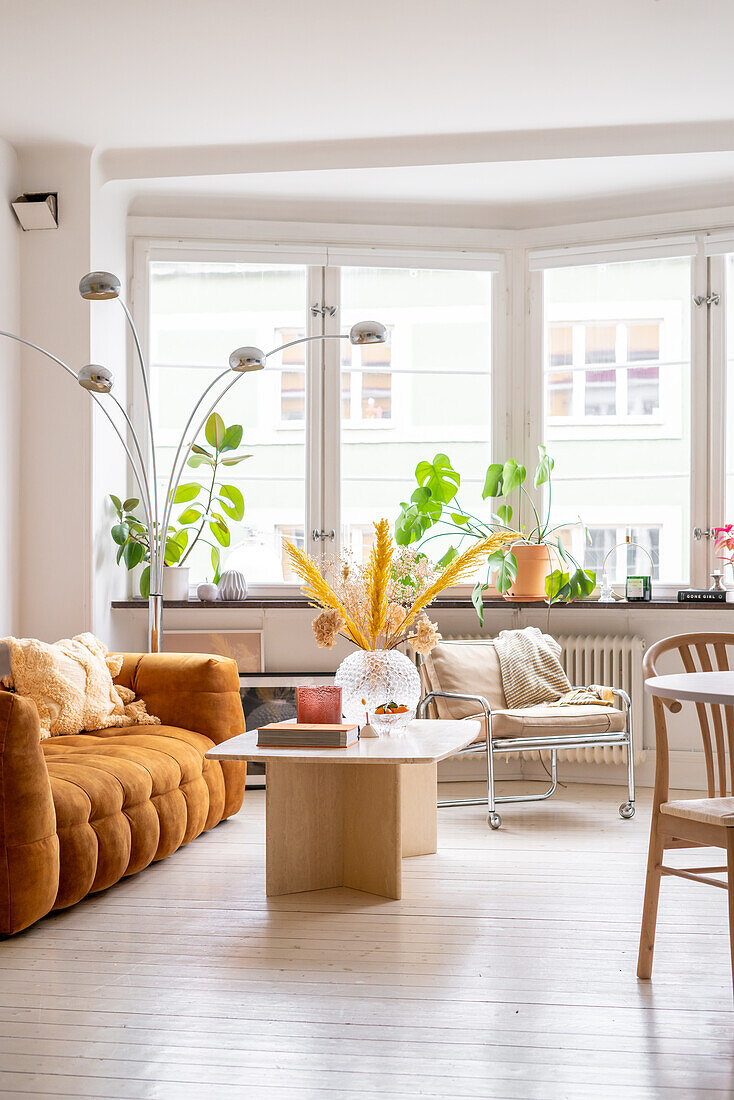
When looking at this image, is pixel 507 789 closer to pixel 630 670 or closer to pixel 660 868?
pixel 630 670

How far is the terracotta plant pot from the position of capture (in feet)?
16.8

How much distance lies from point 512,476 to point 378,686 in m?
1.99

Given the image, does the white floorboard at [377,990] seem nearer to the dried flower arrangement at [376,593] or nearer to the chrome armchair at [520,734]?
the chrome armchair at [520,734]

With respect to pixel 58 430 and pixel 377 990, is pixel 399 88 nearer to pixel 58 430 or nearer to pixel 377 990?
pixel 58 430

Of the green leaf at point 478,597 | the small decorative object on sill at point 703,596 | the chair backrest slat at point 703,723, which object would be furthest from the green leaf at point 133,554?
the chair backrest slat at point 703,723

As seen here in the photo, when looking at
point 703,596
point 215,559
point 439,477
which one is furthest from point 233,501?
point 703,596

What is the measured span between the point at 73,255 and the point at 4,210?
355 mm

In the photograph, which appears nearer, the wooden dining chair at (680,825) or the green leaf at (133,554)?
the wooden dining chair at (680,825)

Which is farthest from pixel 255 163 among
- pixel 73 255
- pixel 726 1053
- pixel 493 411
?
pixel 726 1053

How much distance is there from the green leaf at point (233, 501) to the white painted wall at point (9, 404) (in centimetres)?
98

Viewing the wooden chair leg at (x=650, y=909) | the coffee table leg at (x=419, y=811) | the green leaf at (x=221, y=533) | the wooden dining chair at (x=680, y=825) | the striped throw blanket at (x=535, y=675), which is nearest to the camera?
the wooden dining chair at (x=680, y=825)

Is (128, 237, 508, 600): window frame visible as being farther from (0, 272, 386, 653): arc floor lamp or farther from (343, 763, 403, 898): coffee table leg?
(343, 763, 403, 898): coffee table leg

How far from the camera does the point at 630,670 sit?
5.09 meters

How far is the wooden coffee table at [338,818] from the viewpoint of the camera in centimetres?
325
